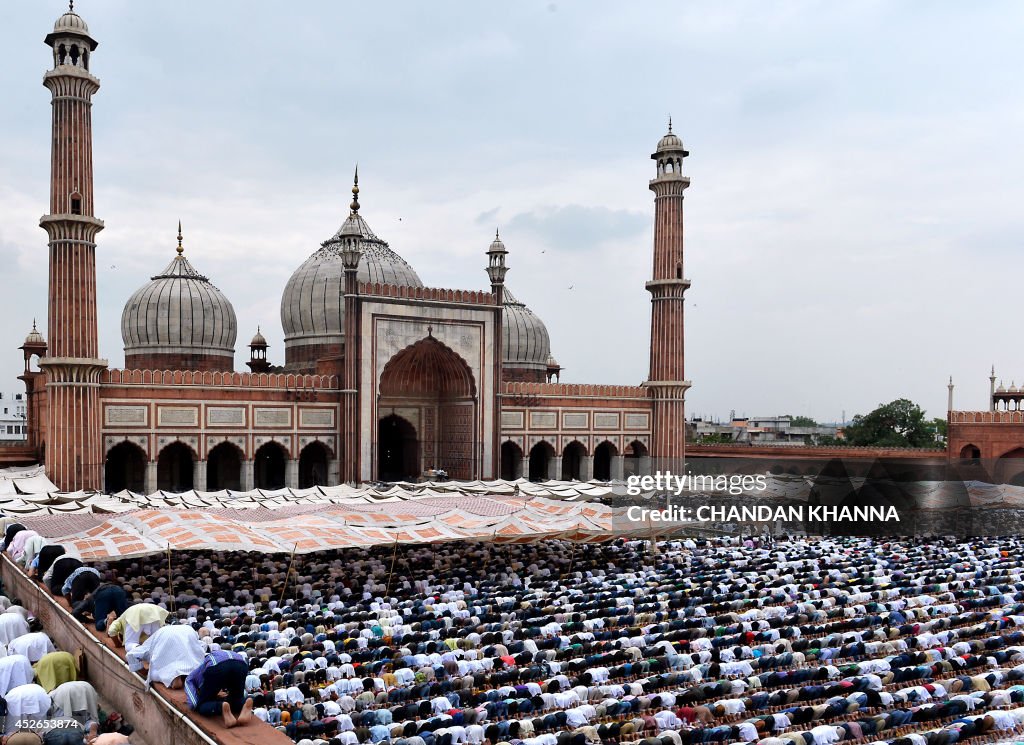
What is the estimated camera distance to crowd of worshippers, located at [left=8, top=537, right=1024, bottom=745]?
7.33 meters

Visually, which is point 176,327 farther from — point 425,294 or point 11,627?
point 11,627

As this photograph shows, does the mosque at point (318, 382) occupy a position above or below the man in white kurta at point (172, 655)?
above

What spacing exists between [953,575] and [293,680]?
1052cm

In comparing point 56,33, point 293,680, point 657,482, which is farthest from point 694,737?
point 56,33

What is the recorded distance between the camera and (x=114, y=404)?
23.0 m

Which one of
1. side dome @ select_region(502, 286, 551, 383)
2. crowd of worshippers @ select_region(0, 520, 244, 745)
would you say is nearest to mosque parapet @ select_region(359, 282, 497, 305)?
side dome @ select_region(502, 286, 551, 383)

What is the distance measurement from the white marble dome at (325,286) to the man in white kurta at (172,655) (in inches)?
909

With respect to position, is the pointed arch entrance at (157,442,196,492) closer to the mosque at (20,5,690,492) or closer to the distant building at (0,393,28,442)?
the mosque at (20,5,690,492)

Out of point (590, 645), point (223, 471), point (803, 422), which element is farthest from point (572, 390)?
point (803, 422)

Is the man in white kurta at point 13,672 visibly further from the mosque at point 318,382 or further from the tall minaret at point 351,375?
the tall minaret at point 351,375

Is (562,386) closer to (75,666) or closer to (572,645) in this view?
(572,645)

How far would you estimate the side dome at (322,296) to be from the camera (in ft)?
99.2

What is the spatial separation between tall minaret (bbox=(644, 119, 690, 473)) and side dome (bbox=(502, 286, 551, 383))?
6.62m

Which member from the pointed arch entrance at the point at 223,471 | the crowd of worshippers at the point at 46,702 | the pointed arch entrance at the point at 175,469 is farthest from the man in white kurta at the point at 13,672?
the pointed arch entrance at the point at 223,471
